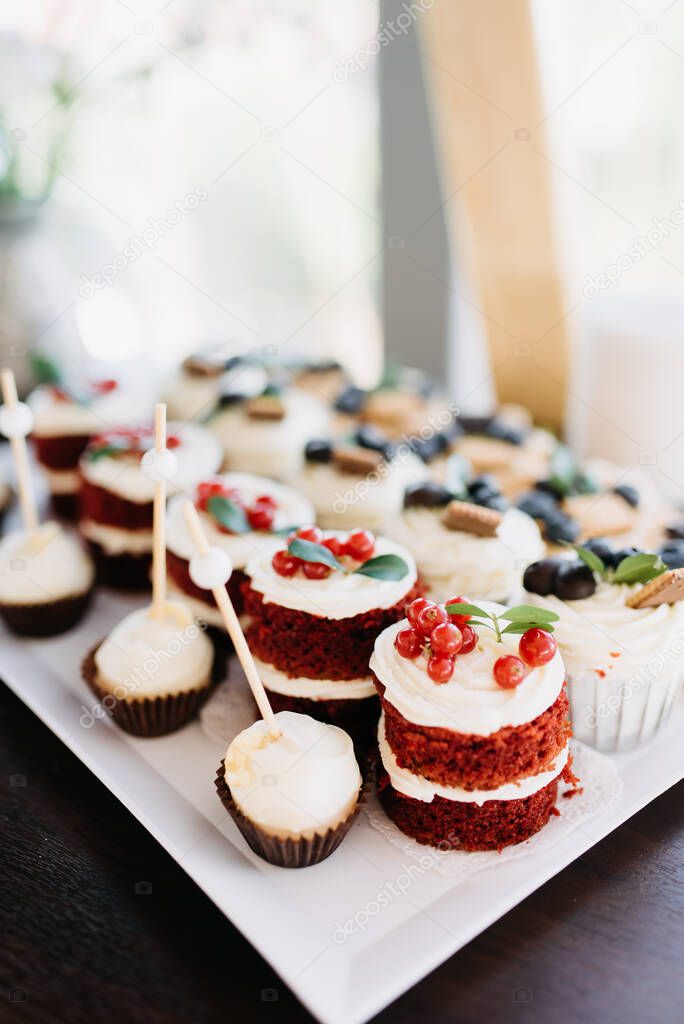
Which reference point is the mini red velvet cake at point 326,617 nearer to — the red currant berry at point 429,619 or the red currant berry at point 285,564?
the red currant berry at point 285,564

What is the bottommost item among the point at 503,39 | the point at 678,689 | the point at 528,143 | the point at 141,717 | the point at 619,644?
the point at 141,717

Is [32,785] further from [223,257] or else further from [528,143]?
[223,257]

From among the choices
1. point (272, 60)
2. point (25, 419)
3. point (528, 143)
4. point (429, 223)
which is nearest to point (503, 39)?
point (528, 143)

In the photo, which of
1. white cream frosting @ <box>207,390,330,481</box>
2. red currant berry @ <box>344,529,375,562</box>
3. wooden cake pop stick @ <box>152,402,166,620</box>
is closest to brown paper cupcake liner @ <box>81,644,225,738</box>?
wooden cake pop stick @ <box>152,402,166,620</box>

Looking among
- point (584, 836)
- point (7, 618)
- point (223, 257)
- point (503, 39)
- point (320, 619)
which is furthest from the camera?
point (223, 257)

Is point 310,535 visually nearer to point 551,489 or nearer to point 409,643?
point 409,643

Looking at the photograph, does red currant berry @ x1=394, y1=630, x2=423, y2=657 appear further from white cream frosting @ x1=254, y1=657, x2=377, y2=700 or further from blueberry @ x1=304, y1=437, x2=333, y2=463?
blueberry @ x1=304, y1=437, x2=333, y2=463

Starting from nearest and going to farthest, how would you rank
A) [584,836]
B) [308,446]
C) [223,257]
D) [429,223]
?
[584,836] < [308,446] < [429,223] < [223,257]

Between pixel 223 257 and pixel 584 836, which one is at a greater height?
pixel 223 257
